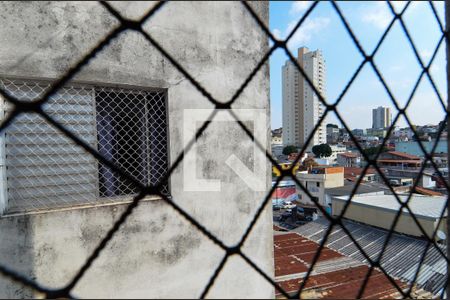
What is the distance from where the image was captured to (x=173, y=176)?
6.29 ft

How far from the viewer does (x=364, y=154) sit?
906 mm

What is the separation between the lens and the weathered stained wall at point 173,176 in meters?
1.56

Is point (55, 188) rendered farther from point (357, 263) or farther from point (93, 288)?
point (357, 263)

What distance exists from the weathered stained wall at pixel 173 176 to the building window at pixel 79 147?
0.40 feet

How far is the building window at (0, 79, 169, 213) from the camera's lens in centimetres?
165

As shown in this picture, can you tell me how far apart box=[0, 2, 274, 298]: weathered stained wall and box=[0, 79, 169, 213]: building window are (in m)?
0.12

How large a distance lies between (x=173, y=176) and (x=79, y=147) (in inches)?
24.9

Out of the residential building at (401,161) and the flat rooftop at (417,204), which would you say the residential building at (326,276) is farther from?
the residential building at (401,161)

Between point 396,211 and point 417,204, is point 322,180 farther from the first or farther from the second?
point 396,211

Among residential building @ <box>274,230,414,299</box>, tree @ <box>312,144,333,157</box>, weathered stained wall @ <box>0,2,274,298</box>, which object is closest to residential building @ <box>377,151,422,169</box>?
tree @ <box>312,144,333,157</box>

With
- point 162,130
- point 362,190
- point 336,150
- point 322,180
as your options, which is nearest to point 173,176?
point 162,130

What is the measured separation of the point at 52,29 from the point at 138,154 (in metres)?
0.89

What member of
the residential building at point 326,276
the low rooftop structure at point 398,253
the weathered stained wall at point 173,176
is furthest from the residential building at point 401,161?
the weathered stained wall at point 173,176

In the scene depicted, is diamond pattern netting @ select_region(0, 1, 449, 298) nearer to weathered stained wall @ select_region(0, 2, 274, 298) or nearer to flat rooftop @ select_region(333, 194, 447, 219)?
weathered stained wall @ select_region(0, 2, 274, 298)
